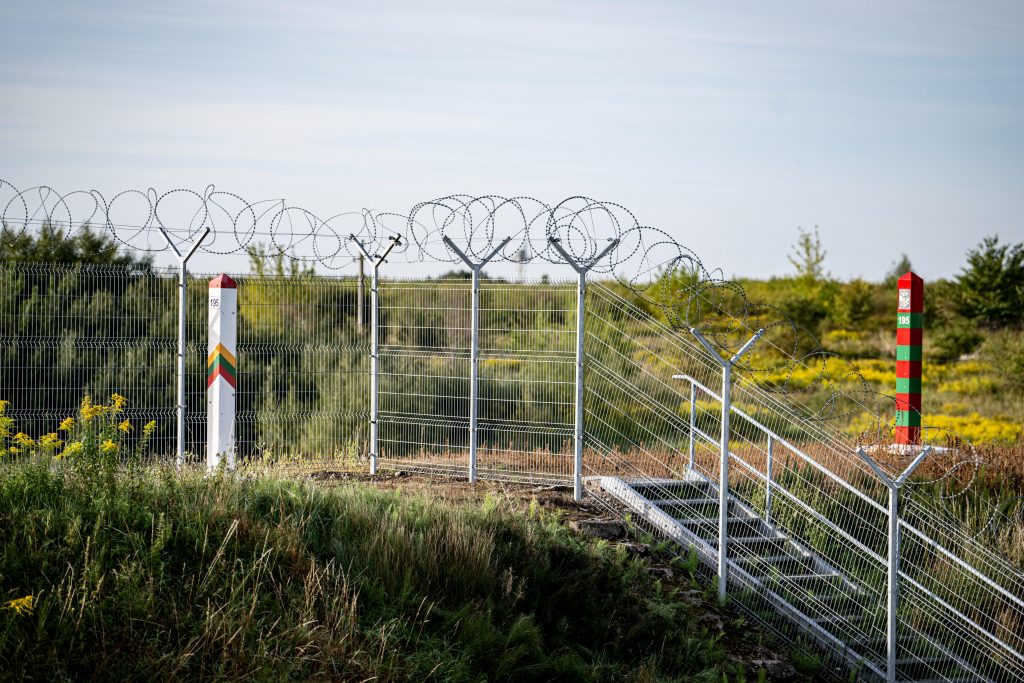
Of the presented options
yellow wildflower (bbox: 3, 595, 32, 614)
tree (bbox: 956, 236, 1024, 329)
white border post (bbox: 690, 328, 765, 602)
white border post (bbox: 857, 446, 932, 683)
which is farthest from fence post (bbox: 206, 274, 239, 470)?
tree (bbox: 956, 236, 1024, 329)

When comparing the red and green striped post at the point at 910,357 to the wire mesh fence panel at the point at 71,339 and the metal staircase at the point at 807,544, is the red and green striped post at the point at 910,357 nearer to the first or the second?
the metal staircase at the point at 807,544

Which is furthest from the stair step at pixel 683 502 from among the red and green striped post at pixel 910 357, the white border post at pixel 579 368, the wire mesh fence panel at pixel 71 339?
the wire mesh fence panel at pixel 71 339

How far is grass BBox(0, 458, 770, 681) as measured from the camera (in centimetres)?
659

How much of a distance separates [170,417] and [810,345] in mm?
28283

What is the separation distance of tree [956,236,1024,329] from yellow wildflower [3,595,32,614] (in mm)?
37399

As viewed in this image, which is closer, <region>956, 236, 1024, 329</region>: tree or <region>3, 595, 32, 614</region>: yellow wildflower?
<region>3, 595, 32, 614</region>: yellow wildflower

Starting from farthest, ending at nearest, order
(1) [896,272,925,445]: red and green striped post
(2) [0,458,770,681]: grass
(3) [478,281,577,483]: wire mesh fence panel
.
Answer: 1. (1) [896,272,925,445]: red and green striped post
2. (3) [478,281,577,483]: wire mesh fence panel
3. (2) [0,458,770,681]: grass

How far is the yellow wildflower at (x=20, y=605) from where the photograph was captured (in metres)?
6.34

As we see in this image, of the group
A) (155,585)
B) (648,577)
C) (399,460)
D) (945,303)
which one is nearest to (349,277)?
(399,460)

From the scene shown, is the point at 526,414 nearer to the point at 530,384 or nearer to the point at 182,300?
the point at 530,384

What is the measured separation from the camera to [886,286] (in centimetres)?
4862

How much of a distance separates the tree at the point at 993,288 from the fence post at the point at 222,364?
32995 millimetres

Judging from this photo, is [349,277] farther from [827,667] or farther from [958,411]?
[958,411]

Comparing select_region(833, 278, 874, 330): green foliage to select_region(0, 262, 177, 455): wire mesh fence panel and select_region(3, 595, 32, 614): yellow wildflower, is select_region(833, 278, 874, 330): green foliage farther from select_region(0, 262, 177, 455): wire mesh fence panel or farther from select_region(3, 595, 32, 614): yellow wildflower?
select_region(3, 595, 32, 614): yellow wildflower
